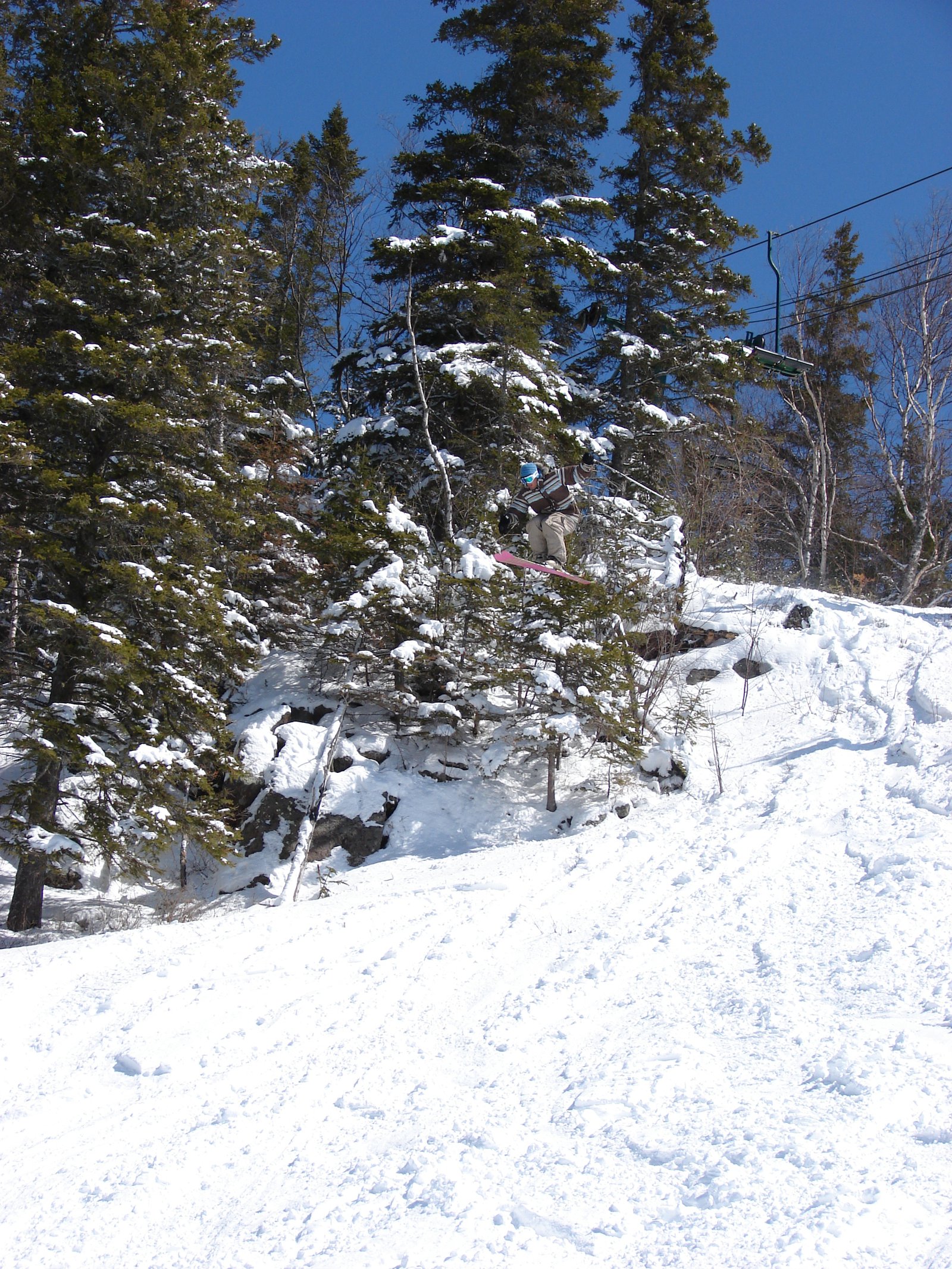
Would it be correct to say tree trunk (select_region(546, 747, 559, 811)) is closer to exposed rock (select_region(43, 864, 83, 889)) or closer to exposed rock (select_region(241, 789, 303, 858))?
exposed rock (select_region(241, 789, 303, 858))

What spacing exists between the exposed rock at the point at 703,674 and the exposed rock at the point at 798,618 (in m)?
1.57

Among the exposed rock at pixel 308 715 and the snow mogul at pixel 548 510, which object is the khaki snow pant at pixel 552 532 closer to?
the snow mogul at pixel 548 510

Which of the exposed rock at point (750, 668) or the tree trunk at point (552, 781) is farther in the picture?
the exposed rock at point (750, 668)

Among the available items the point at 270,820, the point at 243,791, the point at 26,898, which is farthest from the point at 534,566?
the point at 26,898

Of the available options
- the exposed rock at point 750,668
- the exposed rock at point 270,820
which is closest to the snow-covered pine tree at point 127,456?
the exposed rock at point 270,820

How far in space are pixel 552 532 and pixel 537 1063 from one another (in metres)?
7.37

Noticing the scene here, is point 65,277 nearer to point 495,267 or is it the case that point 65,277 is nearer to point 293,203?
point 495,267

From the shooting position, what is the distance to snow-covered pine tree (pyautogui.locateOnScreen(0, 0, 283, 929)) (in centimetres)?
940

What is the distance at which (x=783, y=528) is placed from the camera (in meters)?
20.7

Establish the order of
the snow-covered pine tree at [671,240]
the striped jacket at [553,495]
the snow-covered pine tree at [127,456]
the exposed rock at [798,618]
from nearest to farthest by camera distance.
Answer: the snow-covered pine tree at [127,456], the striped jacket at [553,495], the exposed rock at [798,618], the snow-covered pine tree at [671,240]

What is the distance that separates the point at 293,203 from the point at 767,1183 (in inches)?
893

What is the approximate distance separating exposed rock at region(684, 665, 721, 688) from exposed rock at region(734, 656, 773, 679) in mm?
325

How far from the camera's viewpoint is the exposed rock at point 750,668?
12.7 m

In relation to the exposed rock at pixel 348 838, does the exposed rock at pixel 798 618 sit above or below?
above
